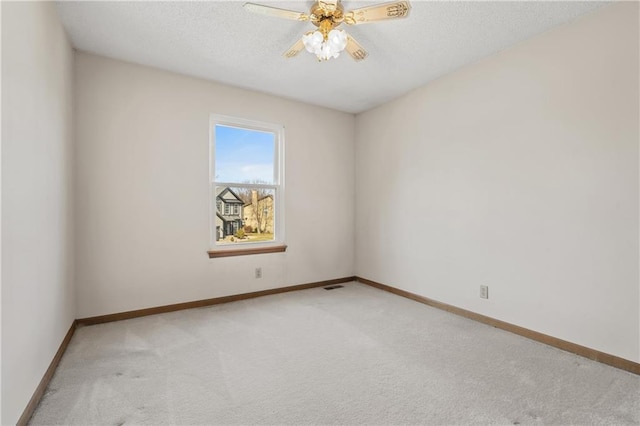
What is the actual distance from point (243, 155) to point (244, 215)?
73 centimetres

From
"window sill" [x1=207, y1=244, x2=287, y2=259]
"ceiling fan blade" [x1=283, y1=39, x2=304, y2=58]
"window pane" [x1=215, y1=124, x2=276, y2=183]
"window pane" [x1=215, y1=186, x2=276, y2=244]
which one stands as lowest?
"window sill" [x1=207, y1=244, x2=287, y2=259]

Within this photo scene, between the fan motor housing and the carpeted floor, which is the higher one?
the fan motor housing

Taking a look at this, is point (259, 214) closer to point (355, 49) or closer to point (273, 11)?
point (355, 49)

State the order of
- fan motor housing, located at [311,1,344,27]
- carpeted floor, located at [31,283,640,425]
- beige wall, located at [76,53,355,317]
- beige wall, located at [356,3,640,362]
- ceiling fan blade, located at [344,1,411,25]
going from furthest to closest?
beige wall, located at [76,53,355,317], beige wall, located at [356,3,640,362], fan motor housing, located at [311,1,344,27], ceiling fan blade, located at [344,1,411,25], carpeted floor, located at [31,283,640,425]

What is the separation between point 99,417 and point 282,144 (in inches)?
124

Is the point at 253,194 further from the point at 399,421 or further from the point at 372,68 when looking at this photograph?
the point at 399,421

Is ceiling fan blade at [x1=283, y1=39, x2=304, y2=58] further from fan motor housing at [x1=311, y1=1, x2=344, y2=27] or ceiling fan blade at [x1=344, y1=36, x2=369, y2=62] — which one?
ceiling fan blade at [x1=344, y1=36, x2=369, y2=62]

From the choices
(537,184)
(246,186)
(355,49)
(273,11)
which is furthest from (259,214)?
(537,184)

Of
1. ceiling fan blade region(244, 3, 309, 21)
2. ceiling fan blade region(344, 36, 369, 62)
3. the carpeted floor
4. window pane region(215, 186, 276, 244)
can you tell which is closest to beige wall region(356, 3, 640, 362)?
the carpeted floor

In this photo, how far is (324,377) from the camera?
1.98m

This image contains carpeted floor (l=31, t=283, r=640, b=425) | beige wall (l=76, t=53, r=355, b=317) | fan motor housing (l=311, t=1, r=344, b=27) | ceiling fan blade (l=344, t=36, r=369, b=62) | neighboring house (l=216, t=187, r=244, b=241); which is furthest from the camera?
neighboring house (l=216, t=187, r=244, b=241)

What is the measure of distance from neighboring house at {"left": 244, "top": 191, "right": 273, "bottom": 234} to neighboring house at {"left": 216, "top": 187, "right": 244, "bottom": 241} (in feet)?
0.34

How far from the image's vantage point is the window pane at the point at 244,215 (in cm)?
360

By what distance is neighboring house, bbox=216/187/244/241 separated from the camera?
3.58 metres
